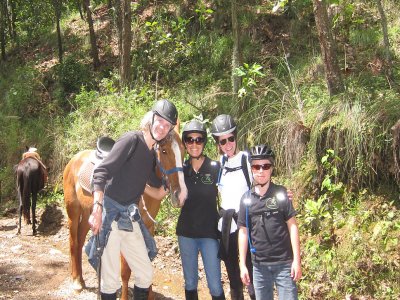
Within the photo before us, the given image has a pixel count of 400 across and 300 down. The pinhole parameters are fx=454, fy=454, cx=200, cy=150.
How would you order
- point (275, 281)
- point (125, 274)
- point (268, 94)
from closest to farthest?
1. point (275, 281)
2. point (125, 274)
3. point (268, 94)

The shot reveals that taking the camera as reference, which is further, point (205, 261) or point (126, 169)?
point (205, 261)

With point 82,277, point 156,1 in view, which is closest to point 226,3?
point 156,1

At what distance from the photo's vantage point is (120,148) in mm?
3580

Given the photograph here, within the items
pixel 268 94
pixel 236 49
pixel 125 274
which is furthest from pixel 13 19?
pixel 125 274

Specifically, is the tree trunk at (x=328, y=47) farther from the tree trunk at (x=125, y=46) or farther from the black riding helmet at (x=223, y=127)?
the tree trunk at (x=125, y=46)

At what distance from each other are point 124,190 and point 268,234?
121 cm

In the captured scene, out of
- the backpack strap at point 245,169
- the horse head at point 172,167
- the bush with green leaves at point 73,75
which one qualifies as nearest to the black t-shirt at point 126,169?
the horse head at point 172,167

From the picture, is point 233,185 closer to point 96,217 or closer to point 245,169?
point 245,169

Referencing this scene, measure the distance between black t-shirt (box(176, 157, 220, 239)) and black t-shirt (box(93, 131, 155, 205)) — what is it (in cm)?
49

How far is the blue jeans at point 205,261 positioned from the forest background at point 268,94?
145 cm

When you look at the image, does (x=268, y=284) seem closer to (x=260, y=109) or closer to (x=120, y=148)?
(x=120, y=148)

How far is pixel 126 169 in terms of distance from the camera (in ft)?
12.0

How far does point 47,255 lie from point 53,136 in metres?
4.61

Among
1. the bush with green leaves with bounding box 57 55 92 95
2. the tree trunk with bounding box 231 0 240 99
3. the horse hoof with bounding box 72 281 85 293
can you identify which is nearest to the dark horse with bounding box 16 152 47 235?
the horse hoof with bounding box 72 281 85 293
